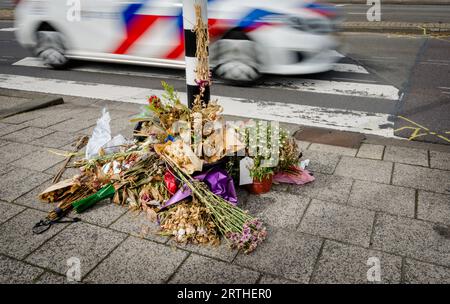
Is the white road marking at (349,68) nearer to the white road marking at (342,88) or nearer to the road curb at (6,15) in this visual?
the white road marking at (342,88)

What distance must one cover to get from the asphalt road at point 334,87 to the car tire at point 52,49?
0.71 ft

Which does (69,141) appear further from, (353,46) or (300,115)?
(353,46)

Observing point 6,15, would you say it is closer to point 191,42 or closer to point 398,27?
point 398,27

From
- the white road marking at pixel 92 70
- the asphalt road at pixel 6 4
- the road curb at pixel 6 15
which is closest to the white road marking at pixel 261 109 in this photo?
the white road marking at pixel 92 70

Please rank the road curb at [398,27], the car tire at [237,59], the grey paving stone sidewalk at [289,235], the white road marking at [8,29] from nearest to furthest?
the grey paving stone sidewalk at [289,235] < the car tire at [237,59] < the road curb at [398,27] < the white road marking at [8,29]

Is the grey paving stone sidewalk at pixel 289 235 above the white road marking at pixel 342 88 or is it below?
below

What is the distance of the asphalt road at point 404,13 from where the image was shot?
50.4 ft

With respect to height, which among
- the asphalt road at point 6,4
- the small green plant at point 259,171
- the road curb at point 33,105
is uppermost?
the asphalt road at point 6,4

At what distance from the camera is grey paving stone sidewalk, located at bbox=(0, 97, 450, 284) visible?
9.62 feet

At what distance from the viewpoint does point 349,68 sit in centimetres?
896

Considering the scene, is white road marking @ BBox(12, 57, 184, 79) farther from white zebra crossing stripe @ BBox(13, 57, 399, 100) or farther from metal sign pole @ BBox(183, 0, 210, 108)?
metal sign pole @ BBox(183, 0, 210, 108)

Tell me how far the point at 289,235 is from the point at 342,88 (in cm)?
493

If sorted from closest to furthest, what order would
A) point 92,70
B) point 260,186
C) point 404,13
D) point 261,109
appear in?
point 260,186 → point 261,109 → point 92,70 → point 404,13

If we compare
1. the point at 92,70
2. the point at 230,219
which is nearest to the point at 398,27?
the point at 92,70
